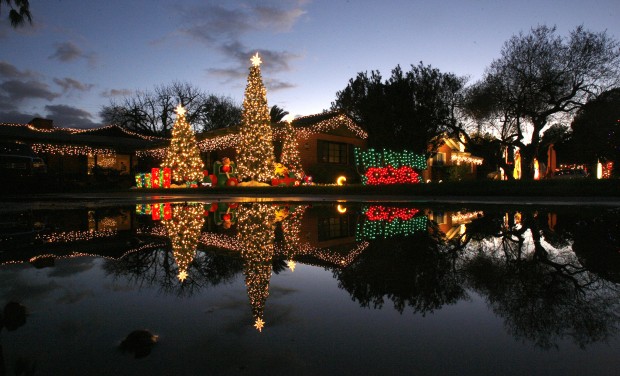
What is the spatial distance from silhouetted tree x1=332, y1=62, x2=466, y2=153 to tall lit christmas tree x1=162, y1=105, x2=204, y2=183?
12.7 metres

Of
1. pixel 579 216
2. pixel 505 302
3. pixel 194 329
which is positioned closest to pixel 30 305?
pixel 194 329

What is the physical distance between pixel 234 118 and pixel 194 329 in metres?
59.1

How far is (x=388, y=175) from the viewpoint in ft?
73.6

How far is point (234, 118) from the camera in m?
59.2

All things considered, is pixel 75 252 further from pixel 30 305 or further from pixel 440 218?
pixel 440 218

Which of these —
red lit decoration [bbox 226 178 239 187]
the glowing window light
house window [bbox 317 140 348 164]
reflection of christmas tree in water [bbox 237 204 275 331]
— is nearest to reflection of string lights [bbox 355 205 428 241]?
reflection of christmas tree in water [bbox 237 204 275 331]

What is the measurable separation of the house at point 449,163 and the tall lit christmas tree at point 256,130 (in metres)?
15.9

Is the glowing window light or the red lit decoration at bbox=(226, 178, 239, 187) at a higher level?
the glowing window light

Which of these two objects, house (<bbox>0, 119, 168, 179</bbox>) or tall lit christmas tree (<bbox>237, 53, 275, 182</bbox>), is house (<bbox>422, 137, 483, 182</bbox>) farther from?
house (<bbox>0, 119, 168, 179</bbox>)

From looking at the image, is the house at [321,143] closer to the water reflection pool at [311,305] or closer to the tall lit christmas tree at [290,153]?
the tall lit christmas tree at [290,153]

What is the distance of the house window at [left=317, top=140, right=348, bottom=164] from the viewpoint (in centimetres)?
3006

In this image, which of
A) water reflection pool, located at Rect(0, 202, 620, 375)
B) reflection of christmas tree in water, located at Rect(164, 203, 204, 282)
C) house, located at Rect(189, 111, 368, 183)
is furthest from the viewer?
house, located at Rect(189, 111, 368, 183)

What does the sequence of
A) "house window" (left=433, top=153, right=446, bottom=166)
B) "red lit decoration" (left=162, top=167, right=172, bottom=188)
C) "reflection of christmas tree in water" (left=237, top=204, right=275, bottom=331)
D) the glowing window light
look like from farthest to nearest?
the glowing window light → "house window" (left=433, top=153, right=446, bottom=166) → "red lit decoration" (left=162, top=167, right=172, bottom=188) → "reflection of christmas tree in water" (left=237, top=204, right=275, bottom=331)

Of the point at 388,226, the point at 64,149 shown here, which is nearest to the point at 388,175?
the point at 388,226
